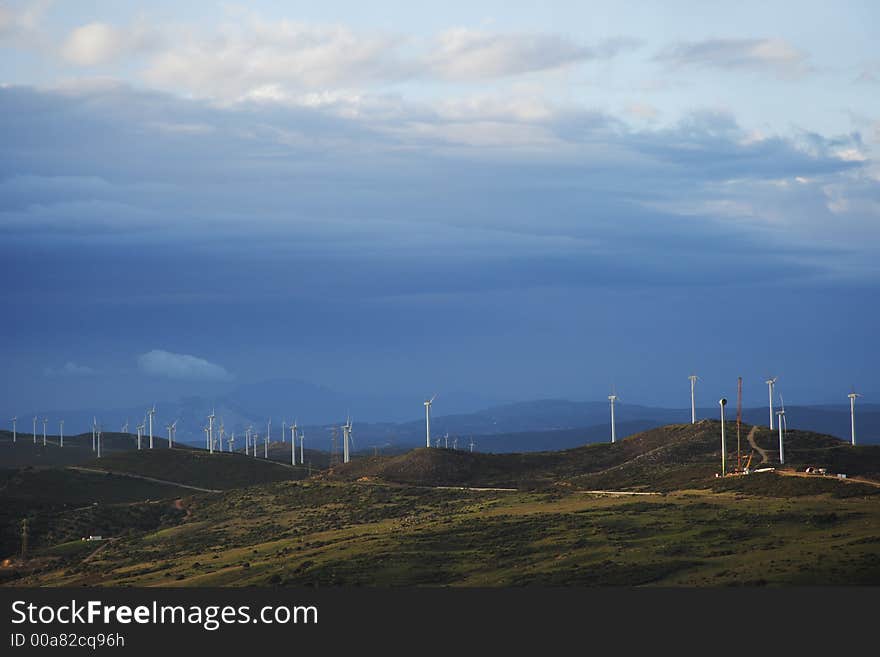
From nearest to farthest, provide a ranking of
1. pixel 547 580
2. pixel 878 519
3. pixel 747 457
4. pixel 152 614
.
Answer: pixel 152 614
pixel 547 580
pixel 878 519
pixel 747 457

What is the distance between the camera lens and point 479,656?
73.2 m

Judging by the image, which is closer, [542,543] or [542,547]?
[542,547]

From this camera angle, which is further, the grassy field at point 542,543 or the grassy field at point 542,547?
the grassy field at point 542,543

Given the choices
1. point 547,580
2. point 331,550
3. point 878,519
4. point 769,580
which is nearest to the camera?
point 769,580

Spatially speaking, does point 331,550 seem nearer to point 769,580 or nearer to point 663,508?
point 663,508

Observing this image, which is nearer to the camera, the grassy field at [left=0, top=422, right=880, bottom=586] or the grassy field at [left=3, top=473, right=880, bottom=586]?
the grassy field at [left=3, top=473, right=880, bottom=586]

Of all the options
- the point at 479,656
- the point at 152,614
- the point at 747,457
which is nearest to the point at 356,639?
the point at 479,656

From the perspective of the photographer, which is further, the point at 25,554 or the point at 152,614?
the point at 25,554

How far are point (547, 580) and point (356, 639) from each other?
122 feet

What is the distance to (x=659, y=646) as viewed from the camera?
2869 inches

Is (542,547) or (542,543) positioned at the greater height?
(542,543)

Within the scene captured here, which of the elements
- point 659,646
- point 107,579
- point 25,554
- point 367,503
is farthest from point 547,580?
point 25,554

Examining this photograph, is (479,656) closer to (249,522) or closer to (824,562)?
(824,562)

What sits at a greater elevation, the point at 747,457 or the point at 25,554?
the point at 747,457
